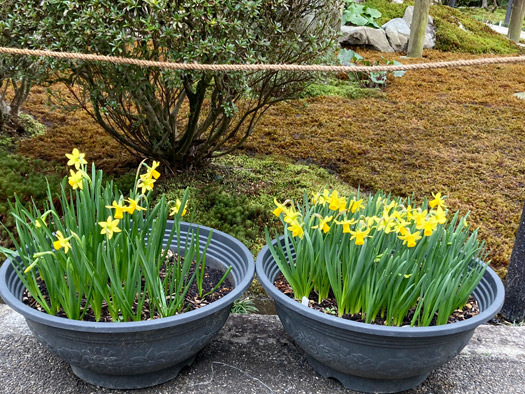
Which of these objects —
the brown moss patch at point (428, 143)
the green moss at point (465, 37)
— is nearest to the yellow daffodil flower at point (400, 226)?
the brown moss patch at point (428, 143)

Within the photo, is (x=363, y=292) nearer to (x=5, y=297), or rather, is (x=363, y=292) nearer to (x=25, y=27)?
(x=5, y=297)

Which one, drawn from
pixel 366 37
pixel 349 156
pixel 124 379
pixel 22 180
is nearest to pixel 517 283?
pixel 124 379

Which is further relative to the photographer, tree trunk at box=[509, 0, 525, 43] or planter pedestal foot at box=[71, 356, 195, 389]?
tree trunk at box=[509, 0, 525, 43]

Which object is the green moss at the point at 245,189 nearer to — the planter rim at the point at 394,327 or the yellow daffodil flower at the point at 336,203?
the yellow daffodil flower at the point at 336,203

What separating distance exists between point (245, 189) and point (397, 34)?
7.92 meters

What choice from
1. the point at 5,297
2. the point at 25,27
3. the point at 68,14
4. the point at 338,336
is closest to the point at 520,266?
the point at 338,336

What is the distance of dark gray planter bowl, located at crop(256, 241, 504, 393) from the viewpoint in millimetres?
1606

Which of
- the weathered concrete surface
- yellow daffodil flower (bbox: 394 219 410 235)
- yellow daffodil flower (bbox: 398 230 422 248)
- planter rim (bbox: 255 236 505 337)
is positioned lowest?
the weathered concrete surface

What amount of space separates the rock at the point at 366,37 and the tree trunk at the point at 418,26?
1.02 metres

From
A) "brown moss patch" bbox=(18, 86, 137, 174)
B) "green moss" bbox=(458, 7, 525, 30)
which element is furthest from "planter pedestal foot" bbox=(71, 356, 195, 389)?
"green moss" bbox=(458, 7, 525, 30)

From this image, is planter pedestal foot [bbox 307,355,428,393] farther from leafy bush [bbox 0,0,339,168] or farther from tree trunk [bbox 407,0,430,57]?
tree trunk [bbox 407,0,430,57]

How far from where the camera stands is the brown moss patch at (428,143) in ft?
12.4

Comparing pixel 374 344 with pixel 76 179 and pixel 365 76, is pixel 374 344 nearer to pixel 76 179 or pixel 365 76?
pixel 76 179

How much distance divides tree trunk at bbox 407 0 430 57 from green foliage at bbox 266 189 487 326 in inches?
306
